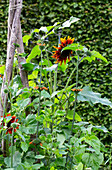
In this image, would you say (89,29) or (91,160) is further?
(89,29)

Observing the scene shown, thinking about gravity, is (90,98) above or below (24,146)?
above

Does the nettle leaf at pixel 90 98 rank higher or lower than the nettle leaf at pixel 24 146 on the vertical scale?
higher

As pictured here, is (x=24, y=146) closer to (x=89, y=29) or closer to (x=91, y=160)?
(x=91, y=160)

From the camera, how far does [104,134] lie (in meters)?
2.39

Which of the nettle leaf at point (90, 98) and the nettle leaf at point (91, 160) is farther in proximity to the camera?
the nettle leaf at point (90, 98)

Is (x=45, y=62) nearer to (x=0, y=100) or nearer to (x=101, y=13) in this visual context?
(x=0, y=100)

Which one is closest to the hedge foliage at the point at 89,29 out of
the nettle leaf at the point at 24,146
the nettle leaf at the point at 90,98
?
the nettle leaf at the point at 90,98

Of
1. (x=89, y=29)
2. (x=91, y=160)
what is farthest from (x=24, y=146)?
(x=89, y=29)

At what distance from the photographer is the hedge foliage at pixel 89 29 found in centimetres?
246

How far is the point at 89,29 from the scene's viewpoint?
2.61 metres

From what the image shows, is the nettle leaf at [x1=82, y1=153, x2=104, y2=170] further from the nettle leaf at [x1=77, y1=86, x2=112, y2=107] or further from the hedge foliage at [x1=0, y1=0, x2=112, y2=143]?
the hedge foliage at [x1=0, y1=0, x2=112, y2=143]

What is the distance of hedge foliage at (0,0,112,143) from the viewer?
8.08 ft

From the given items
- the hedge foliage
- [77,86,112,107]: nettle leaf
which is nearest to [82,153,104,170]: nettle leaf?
[77,86,112,107]: nettle leaf

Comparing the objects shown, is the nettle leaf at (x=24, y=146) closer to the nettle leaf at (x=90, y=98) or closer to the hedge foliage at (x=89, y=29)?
the nettle leaf at (x=90, y=98)
